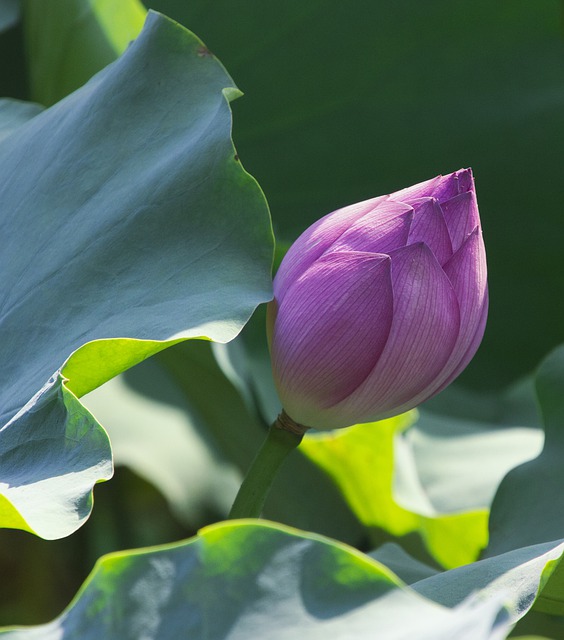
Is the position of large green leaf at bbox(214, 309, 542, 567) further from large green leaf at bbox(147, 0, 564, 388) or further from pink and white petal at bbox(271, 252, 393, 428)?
pink and white petal at bbox(271, 252, 393, 428)

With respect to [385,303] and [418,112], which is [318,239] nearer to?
[385,303]

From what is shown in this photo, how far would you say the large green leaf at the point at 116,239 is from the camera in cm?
57

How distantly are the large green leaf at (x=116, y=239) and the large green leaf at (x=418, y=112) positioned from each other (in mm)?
527

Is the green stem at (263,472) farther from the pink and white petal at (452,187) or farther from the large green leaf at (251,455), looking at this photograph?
the large green leaf at (251,455)

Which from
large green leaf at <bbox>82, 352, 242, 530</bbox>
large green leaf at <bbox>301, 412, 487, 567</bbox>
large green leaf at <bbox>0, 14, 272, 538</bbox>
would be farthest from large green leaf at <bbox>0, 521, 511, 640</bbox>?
large green leaf at <bbox>82, 352, 242, 530</bbox>

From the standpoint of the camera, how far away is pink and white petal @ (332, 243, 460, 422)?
1.82 ft

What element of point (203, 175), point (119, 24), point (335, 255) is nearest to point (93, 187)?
point (203, 175)

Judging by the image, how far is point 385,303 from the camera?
56 centimetres

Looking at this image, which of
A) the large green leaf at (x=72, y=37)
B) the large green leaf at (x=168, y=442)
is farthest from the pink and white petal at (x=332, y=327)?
the large green leaf at (x=168, y=442)

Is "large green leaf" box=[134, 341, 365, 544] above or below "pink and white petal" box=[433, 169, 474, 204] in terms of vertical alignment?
below

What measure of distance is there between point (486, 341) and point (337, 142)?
0.34 meters

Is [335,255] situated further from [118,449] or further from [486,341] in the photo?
[486,341]

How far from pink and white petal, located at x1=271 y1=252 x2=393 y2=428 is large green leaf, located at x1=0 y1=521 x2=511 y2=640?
0.18m

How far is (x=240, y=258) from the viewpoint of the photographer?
2.09 feet
